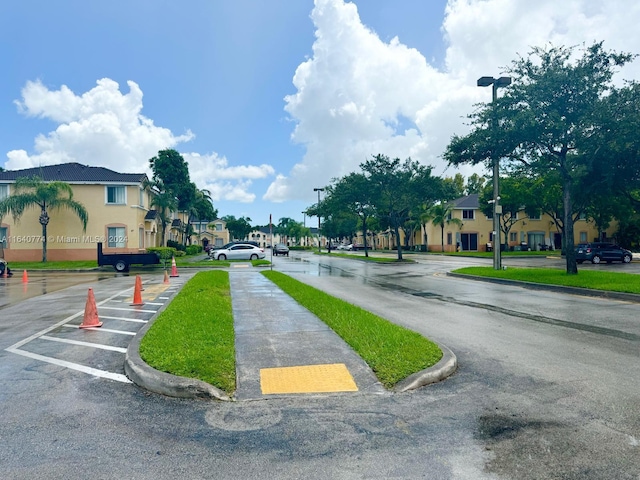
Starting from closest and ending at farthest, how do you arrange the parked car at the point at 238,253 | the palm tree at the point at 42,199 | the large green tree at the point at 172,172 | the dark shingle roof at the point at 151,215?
1. the palm tree at the point at 42,199
2. the dark shingle roof at the point at 151,215
3. the parked car at the point at 238,253
4. the large green tree at the point at 172,172

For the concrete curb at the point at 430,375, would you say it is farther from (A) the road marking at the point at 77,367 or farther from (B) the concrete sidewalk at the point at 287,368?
(A) the road marking at the point at 77,367

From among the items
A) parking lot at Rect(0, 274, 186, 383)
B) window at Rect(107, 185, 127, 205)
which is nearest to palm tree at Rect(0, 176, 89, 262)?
window at Rect(107, 185, 127, 205)

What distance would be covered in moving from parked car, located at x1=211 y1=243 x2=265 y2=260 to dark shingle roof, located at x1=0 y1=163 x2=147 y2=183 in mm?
9317

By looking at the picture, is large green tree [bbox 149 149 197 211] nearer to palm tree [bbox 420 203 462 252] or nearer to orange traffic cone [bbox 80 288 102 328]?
palm tree [bbox 420 203 462 252]

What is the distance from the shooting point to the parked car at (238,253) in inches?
1647

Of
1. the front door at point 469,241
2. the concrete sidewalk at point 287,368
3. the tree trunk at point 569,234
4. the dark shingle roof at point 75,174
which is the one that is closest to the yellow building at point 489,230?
the front door at point 469,241

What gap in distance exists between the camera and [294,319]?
369 inches

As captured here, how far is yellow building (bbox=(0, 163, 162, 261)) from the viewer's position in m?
35.9

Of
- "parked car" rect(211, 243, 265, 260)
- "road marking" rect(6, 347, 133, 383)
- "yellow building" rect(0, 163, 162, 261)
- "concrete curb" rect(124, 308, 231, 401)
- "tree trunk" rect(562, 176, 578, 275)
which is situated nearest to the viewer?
"concrete curb" rect(124, 308, 231, 401)

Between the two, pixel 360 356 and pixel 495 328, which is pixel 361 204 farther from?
pixel 360 356

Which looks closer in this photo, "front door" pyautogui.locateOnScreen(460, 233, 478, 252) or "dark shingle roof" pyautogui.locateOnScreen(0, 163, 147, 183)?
"dark shingle roof" pyautogui.locateOnScreen(0, 163, 147, 183)

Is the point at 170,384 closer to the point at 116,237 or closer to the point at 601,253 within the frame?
the point at 116,237

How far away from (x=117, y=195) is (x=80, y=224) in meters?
3.63

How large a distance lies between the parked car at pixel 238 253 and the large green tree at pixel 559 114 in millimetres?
27069
